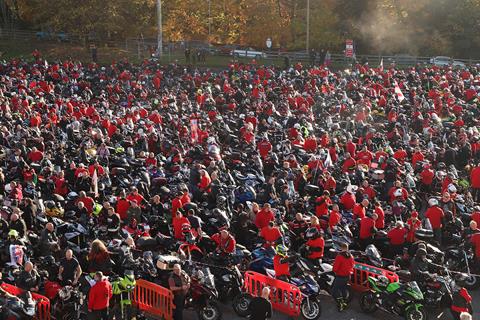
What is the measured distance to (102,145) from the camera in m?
20.2

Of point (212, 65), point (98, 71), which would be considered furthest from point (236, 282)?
point (212, 65)

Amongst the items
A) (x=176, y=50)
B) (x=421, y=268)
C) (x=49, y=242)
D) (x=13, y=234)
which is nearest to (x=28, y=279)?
(x=49, y=242)

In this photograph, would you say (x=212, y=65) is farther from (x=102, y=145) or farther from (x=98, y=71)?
(x=102, y=145)

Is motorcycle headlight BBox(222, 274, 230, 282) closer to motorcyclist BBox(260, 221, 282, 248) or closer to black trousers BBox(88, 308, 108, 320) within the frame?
motorcyclist BBox(260, 221, 282, 248)

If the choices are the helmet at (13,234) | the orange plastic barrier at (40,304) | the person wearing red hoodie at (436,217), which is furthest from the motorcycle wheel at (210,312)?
the person wearing red hoodie at (436,217)

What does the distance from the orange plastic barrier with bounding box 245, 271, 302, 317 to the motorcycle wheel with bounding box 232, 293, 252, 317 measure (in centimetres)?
29

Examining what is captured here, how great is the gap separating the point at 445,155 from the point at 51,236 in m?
12.8

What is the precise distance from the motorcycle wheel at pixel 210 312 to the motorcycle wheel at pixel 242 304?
440 mm

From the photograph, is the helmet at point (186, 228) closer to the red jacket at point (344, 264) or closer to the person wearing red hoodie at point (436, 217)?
the red jacket at point (344, 264)

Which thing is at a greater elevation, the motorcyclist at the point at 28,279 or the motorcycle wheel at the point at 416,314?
the motorcyclist at the point at 28,279

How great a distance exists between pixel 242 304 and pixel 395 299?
2.88 meters

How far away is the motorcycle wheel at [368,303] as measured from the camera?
40.2ft

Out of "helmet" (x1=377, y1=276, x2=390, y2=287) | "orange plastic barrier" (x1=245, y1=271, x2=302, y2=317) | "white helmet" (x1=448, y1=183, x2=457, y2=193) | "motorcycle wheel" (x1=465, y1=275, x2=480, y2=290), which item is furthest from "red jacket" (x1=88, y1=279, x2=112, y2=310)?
"white helmet" (x1=448, y1=183, x2=457, y2=193)

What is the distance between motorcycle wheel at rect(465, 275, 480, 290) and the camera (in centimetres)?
1327
